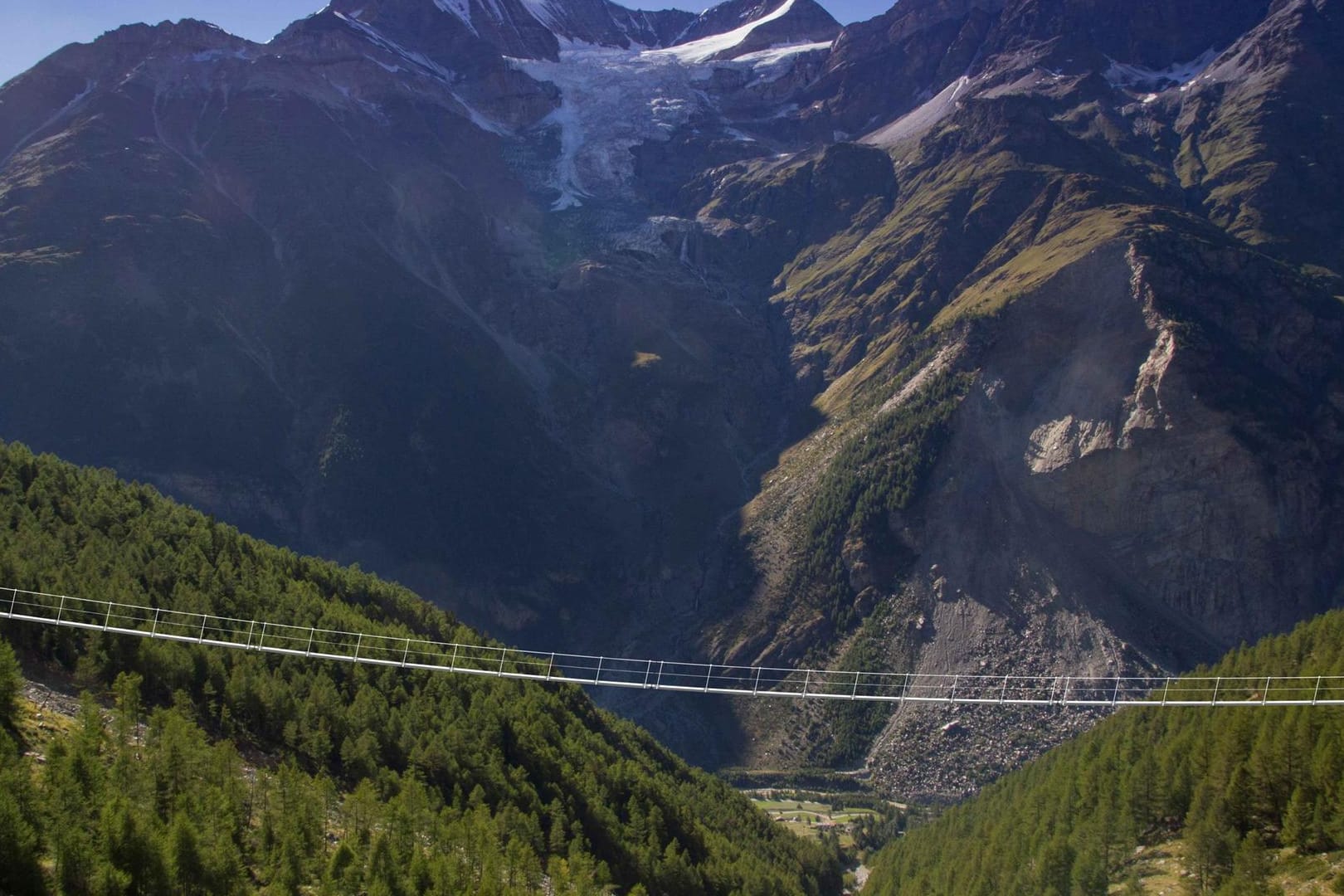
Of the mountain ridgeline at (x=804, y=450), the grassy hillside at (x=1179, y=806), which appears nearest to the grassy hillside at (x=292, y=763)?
the grassy hillside at (x=1179, y=806)

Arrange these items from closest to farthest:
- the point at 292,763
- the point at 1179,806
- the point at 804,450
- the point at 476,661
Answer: the point at 292,763 < the point at 1179,806 < the point at 476,661 < the point at 804,450

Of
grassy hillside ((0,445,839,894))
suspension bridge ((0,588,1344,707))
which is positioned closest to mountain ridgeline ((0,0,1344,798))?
suspension bridge ((0,588,1344,707))

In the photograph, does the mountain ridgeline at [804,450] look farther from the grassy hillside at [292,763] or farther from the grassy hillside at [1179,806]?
the grassy hillside at [292,763]

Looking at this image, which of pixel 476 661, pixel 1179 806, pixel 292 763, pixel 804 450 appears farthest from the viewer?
pixel 804 450

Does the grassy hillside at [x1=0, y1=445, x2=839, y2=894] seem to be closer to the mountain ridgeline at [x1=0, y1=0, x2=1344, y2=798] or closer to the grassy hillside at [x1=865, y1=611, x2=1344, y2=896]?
the grassy hillside at [x1=865, y1=611, x2=1344, y2=896]

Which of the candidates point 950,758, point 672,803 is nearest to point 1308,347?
point 950,758

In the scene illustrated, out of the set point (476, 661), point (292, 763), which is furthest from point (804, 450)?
point (292, 763)

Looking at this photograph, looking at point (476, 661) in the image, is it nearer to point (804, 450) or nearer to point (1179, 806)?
point (1179, 806)
